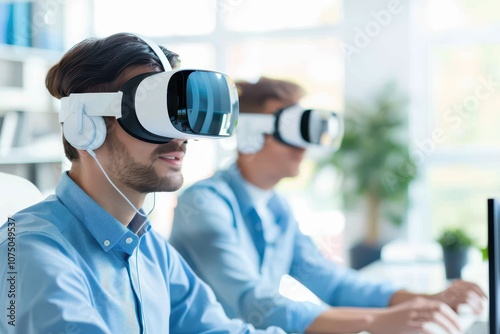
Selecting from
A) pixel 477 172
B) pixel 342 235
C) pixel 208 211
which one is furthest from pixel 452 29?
pixel 208 211

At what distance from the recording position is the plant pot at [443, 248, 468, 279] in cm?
246

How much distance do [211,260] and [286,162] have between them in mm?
432

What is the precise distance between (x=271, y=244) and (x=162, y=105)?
1.07 meters

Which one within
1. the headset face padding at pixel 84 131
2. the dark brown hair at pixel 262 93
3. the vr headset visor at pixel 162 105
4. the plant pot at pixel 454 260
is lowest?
the plant pot at pixel 454 260

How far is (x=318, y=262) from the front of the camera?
212 cm

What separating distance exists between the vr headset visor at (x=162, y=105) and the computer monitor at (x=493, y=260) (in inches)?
19.7

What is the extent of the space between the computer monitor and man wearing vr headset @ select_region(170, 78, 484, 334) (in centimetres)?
40

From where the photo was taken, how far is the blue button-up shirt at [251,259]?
1.78 meters

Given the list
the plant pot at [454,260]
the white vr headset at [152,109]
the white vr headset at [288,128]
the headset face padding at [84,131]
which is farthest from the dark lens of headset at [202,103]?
the plant pot at [454,260]

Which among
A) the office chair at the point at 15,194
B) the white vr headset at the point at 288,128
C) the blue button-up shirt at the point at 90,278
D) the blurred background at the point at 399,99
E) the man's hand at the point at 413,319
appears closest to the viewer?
the blue button-up shirt at the point at 90,278

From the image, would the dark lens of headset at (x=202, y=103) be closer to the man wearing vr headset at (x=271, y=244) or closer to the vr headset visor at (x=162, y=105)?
the vr headset visor at (x=162, y=105)

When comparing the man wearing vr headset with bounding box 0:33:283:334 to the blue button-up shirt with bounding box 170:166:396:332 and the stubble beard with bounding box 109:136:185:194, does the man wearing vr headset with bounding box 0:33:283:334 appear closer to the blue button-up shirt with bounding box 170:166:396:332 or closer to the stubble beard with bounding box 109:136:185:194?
the stubble beard with bounding box 109:136:185:194

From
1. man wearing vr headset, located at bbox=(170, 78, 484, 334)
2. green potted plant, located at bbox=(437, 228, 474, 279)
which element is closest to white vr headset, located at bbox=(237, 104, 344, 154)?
man wearing vr headset, located at bbox=(170, 78, 484, 334)

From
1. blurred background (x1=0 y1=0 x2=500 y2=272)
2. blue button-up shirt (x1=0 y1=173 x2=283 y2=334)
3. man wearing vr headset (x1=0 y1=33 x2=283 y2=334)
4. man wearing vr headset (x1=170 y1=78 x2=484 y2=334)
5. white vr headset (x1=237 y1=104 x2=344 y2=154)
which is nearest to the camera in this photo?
blue button-up shirt (x1=0 y1=173 x2=283 y2=334)
